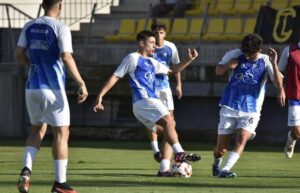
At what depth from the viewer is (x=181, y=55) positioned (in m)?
29.2

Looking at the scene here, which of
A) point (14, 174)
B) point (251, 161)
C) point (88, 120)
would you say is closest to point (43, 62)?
point (14, 174)

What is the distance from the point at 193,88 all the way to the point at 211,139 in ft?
4.42

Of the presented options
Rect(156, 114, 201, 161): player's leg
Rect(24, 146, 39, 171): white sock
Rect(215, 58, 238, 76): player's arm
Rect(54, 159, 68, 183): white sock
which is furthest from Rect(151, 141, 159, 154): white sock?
Rect(54, 159, 68, 183): white sock

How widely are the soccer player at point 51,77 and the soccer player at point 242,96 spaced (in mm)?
3934

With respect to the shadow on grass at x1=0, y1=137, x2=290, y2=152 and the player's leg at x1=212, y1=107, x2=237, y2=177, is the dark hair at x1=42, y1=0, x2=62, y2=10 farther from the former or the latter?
the shadow on grass at x1=0, y1=137, x2=290, y2=152

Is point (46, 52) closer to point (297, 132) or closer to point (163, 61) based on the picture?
point (163, 61)

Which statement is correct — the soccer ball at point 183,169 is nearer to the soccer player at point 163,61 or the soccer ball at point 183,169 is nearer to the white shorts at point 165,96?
the soccer player at point 163,61

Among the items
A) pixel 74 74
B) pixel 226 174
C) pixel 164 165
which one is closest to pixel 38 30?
pixel 74 74

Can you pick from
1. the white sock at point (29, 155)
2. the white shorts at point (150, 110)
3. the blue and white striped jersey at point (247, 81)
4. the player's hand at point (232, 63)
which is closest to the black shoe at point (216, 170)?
the blue and white striped jersey at point (247, 81)

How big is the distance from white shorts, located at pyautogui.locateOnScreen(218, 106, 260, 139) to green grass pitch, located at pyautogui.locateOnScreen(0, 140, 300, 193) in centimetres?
70

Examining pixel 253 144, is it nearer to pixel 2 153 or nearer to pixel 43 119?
pixel 2 153

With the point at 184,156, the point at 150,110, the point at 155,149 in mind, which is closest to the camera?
the point at 184,156

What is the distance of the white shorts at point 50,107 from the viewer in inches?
523

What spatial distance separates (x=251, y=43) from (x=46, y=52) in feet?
13.6
